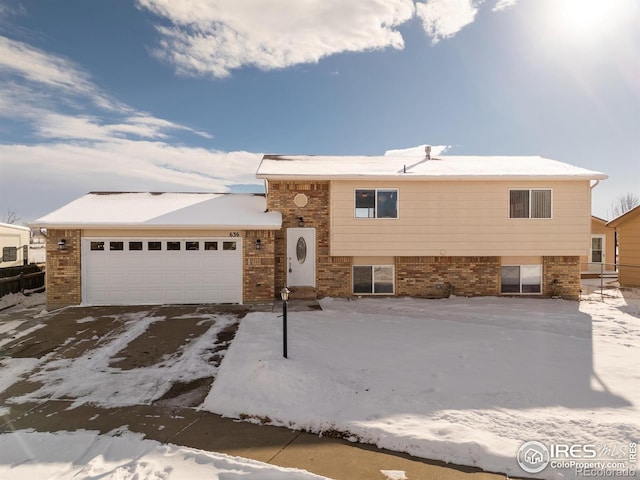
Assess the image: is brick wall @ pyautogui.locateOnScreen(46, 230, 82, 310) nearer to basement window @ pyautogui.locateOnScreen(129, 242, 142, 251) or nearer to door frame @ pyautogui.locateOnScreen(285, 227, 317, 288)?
basement window @ pyautogui.locateOnScreen(129, 242, 142, 251)

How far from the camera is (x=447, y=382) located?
5641 mm

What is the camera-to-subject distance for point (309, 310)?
10.5 meters

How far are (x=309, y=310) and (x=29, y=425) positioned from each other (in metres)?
6.90

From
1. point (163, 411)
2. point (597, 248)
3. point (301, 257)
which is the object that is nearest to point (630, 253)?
point (597, 248)

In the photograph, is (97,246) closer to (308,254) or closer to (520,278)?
(308,254)

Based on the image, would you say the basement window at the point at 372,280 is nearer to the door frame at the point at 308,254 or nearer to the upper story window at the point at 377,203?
the door frame at the point at 308,254

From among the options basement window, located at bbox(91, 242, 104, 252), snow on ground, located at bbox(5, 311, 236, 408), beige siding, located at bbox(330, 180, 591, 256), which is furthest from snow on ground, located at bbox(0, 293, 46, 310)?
beige siding, located at bbox(330, 180, 591, 256)

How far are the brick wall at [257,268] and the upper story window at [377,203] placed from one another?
10.6ft

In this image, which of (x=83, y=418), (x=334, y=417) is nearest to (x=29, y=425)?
(x=83, y=418)

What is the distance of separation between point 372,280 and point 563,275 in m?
6.92

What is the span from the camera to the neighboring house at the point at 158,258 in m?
10.9

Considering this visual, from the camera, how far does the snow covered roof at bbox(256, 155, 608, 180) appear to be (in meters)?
11.7

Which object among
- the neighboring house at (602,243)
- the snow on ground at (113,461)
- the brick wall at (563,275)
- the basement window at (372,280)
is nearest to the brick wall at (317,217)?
the basement window at (372,280)

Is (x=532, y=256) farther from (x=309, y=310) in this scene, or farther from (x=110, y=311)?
(x=110, y=311)
